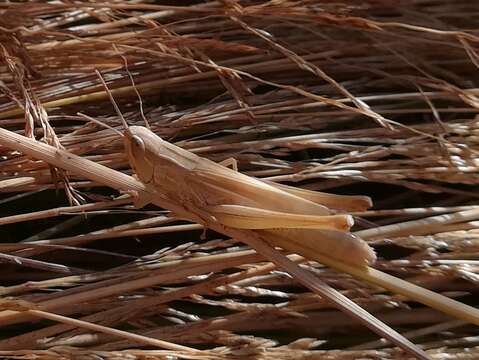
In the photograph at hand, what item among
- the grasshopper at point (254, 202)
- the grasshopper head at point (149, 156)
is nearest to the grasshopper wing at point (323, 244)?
the grasshopper at point (254, 202)

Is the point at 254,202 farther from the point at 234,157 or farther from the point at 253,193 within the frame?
the point at 234,157

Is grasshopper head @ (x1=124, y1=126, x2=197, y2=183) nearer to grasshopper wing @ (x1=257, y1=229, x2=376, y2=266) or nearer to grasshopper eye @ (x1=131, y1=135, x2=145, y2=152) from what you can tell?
grasshopper eye @ (x1=131, y1=135, x2=145, y2=152)

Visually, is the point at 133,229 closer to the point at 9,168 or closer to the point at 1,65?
the point at 9,168

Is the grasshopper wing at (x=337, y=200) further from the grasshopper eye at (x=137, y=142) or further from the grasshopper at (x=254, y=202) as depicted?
the grasshopper eye at (x=137, y=142)

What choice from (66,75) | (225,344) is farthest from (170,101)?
(225,344)

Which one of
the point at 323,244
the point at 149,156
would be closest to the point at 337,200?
the point at 323,244

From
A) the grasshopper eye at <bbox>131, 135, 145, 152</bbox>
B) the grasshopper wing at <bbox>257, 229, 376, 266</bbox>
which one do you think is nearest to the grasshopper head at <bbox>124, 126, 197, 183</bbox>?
the grasshopper eye at <bbox>131, 135, 145, 152</bbox>
